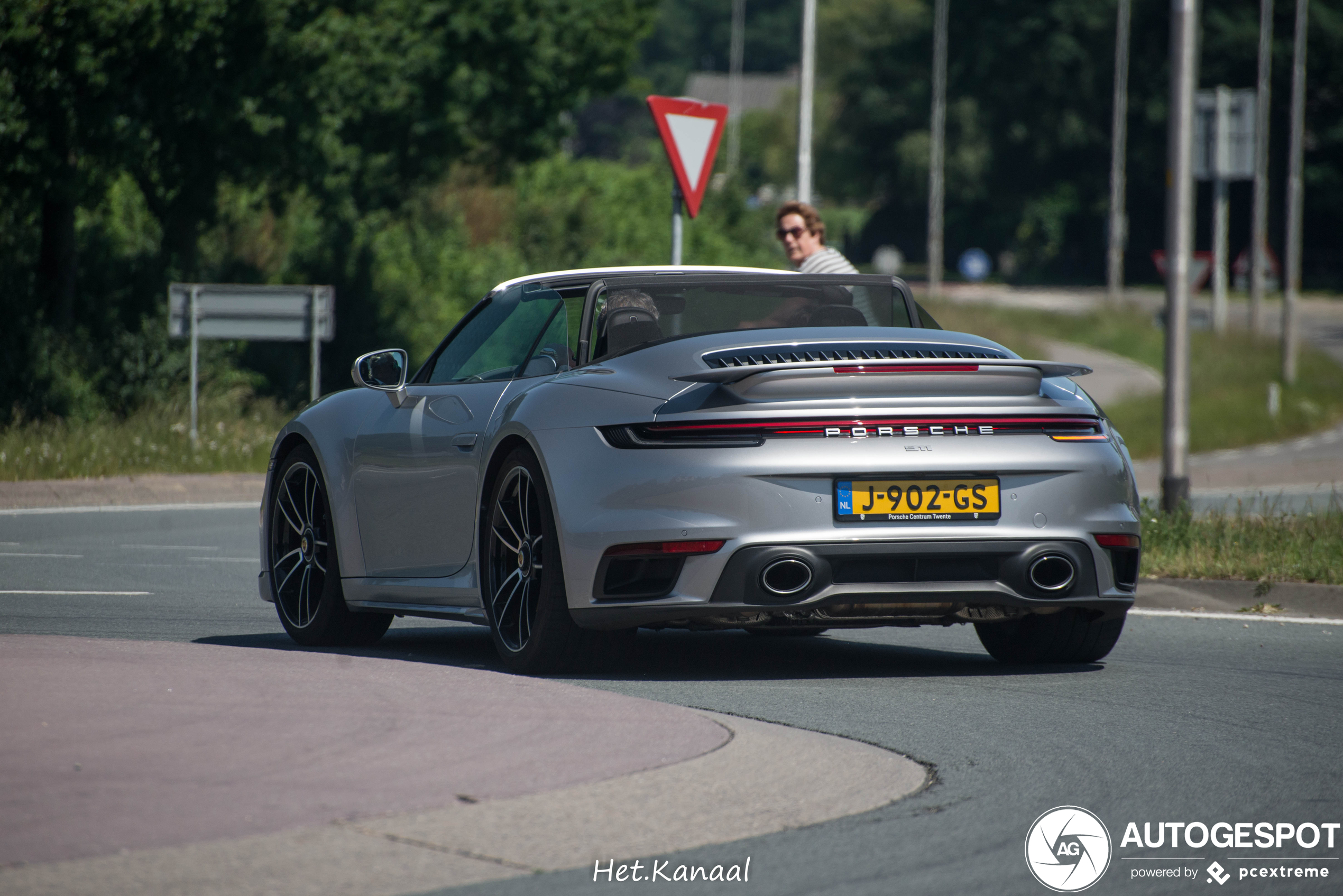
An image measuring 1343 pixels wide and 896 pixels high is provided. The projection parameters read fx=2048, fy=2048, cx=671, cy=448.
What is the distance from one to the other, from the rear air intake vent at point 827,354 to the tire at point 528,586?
0.76m

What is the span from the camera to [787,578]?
6.72 m

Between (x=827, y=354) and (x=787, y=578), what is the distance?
791 mm

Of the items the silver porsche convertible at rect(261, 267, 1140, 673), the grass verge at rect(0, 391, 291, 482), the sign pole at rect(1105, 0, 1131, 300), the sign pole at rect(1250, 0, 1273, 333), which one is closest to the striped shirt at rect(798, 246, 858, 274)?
the silver porsche convertible at rect(261, 267, 1140, 673)

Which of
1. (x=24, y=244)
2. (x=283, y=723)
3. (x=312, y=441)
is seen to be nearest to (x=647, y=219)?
(x=24, y=244)

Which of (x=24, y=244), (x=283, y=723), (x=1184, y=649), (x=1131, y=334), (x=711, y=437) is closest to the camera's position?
(x=283, y=723)

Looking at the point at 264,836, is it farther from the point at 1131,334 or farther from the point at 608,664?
the point at 1131,334

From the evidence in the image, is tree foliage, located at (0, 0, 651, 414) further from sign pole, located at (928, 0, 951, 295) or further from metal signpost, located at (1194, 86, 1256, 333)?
sign pole, located at (928, 0, 951, 295)

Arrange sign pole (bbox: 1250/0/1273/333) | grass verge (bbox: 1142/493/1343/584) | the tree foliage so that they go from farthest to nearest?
1. sign pole (bbox: 1250/0/1273/333)
2. the tree foliage
3. grass verge (bbox: 1142/493/1343/584)

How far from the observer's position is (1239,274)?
54.3m

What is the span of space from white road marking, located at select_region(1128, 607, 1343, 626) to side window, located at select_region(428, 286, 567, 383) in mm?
3674

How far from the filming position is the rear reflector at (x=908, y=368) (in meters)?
6.80

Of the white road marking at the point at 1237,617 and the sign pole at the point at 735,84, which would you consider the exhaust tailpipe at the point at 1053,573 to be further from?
the sign pole at the point at 735,84

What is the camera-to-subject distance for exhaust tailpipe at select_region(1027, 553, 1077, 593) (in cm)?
692

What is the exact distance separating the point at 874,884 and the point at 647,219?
116 ft
